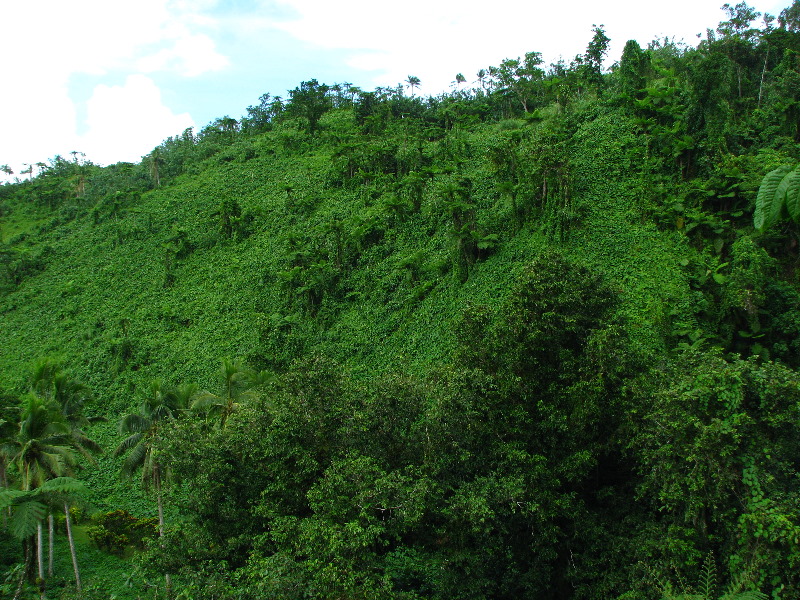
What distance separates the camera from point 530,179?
23.3m

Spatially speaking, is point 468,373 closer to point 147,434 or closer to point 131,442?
point 147,434

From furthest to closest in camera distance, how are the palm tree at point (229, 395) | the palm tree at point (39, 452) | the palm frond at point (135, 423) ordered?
the palm tree at point (229, 395)
the palm frond at point (135, 423)
the palm tree at point (39, 452)

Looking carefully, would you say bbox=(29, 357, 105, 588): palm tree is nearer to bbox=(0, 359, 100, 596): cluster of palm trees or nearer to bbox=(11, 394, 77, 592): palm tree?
bbox=(0, 359, 100, 596): cluster of palm trees

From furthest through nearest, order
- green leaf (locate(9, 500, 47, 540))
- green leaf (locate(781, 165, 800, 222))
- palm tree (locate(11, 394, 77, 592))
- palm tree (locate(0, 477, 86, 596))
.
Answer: palm tree (locate(11, 394, 77, 592))
green leaf (locate(9, 500, 47, 540))
palm tree (locate(0, 477, 86, 596))
green leaf (locate(781, 165, 800, 222))

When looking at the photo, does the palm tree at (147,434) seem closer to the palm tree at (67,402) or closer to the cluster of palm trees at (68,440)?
the cluster of palm trees at (68,440)

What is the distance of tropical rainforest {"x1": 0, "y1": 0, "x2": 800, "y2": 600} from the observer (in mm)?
9557

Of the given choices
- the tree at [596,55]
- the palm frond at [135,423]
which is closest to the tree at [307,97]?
the tree at [596,55]

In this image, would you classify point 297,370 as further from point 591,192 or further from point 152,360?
point 152,360

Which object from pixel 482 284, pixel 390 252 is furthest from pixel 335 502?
pixel 390 252

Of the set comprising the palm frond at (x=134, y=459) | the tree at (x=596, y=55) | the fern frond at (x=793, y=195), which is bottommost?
the palm frond at (x=134, y=459)

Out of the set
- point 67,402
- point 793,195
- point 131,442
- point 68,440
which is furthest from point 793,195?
point 67,402

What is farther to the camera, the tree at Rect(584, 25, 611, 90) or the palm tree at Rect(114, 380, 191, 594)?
the tree at Rect(584, 25, 611, 90)

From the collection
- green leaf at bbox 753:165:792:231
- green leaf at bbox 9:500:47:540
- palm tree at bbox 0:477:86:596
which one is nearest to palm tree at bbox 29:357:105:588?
palm tree at bbox 0:477:86:596

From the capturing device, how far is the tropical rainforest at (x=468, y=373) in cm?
956
